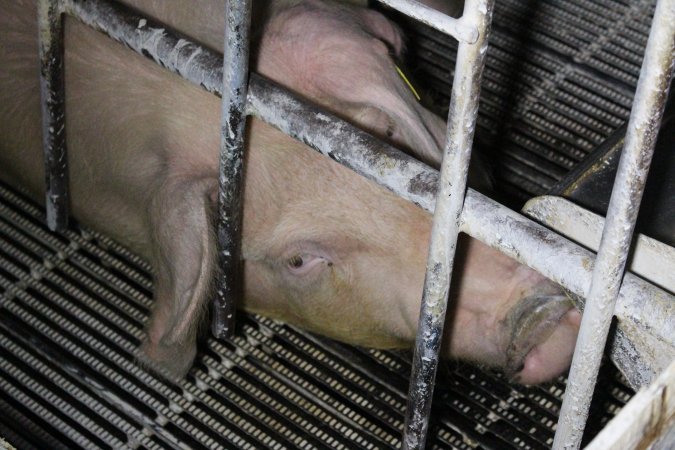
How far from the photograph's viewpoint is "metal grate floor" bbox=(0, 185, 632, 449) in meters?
2.94

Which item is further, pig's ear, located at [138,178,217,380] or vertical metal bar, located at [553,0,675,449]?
pig's ear, located at [138,178,217,380]

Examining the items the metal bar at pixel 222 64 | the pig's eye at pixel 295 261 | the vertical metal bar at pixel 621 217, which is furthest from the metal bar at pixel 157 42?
the vertical metal bar at pixel 621 217

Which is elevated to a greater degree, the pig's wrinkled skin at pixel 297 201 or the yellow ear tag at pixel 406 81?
the yellow ear tag at pixel 406 81

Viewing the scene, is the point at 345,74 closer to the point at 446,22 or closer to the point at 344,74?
the point at 344,74

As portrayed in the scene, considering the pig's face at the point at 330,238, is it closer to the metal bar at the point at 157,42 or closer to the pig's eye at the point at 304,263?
the pig's eye at the point at 304,263

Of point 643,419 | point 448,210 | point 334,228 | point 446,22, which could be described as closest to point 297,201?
point 334,228

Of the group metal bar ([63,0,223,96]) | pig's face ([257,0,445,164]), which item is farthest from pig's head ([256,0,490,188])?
metal bar ([63,0,223,96])

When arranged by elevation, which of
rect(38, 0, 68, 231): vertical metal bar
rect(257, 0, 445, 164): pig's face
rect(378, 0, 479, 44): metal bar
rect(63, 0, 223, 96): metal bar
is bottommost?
rect(38, 0, 68, 231): vertical metal bar

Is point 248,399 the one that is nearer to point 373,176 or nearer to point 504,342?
point 504,342

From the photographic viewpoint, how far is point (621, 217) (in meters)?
1.66

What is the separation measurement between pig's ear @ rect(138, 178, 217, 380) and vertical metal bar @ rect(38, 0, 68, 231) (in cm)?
39

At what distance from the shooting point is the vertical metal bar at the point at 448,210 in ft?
5.76

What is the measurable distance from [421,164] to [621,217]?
0.51 m

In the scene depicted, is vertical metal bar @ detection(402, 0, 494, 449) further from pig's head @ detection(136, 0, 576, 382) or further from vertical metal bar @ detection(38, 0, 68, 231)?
vertical metal bar @ detection(38, 0, 68, 231)
